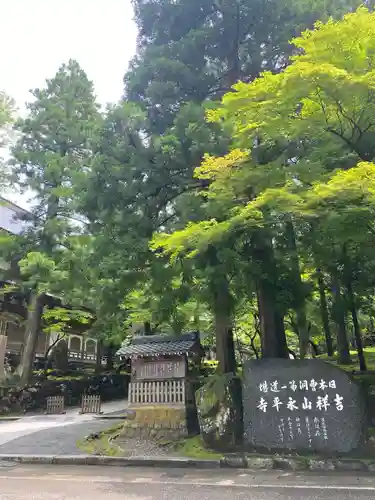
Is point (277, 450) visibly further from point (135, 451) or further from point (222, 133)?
point (222, 133)

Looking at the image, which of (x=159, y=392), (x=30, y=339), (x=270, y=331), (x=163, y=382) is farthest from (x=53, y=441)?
(x=30, y=339)

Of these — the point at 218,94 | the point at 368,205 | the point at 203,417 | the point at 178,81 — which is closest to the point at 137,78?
the point at 178,81

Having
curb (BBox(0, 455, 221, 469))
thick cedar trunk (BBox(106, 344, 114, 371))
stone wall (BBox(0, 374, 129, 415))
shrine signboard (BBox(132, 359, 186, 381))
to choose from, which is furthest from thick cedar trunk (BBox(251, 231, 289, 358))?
thick cedar trunk (BBox(106, 344, 114, 371))

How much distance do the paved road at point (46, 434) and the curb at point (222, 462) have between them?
57 centimetres

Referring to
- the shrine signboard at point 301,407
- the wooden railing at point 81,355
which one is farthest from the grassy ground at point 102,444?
the wooden railing at point 81,355

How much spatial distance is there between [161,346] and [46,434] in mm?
5052

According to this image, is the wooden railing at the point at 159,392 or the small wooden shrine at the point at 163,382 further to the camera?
the wooden railing at the point at 159,392

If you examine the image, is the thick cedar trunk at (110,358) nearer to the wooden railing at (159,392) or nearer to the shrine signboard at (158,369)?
the shrine signboard at (158,369)

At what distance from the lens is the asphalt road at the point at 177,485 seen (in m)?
6.64

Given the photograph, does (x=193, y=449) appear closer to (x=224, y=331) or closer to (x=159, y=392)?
(x=159, y=392)

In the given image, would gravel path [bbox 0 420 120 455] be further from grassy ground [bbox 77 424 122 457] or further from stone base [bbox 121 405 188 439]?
stone base [bbox 121 405 188 439]

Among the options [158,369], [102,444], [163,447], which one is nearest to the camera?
[163,447]

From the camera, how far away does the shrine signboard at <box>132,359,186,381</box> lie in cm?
1171

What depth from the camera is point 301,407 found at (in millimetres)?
9461
